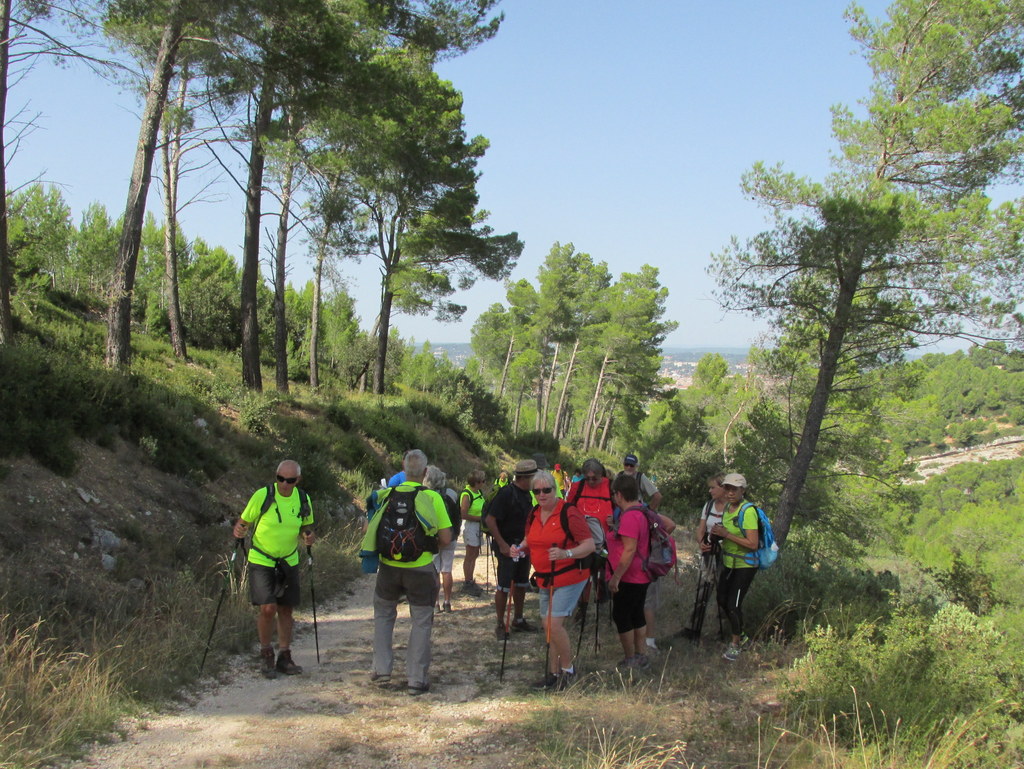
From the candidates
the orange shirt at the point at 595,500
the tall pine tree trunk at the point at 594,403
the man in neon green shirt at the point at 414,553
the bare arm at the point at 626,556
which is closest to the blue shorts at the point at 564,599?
the bare arm at the point at 626,556

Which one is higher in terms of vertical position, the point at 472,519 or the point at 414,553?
the point at 414,553

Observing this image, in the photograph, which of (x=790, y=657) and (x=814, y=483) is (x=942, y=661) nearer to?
(x=790, y=657)

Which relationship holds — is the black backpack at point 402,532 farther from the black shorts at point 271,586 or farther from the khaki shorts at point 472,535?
the khaki shorts at point 472,535

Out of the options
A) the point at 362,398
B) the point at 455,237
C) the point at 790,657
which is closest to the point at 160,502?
the point at 790,657

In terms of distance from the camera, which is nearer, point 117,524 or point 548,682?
point 548,682

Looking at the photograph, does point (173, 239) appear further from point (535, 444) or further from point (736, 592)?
point (535, 444)

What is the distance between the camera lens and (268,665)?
5328 millimetres

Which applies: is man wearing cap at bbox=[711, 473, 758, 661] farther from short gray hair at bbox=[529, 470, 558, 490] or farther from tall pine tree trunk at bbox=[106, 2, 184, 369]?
tall pine tree trunk at bbox=[106, 2, 184, 369]

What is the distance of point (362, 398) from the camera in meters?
20.5

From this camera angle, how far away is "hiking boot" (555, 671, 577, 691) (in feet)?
16.9

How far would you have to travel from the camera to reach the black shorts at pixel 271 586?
5.21 meters

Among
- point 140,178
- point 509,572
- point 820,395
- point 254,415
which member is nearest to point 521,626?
point 509,572

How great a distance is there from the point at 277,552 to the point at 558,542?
2.18m

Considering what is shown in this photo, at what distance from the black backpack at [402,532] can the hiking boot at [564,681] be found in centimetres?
139
